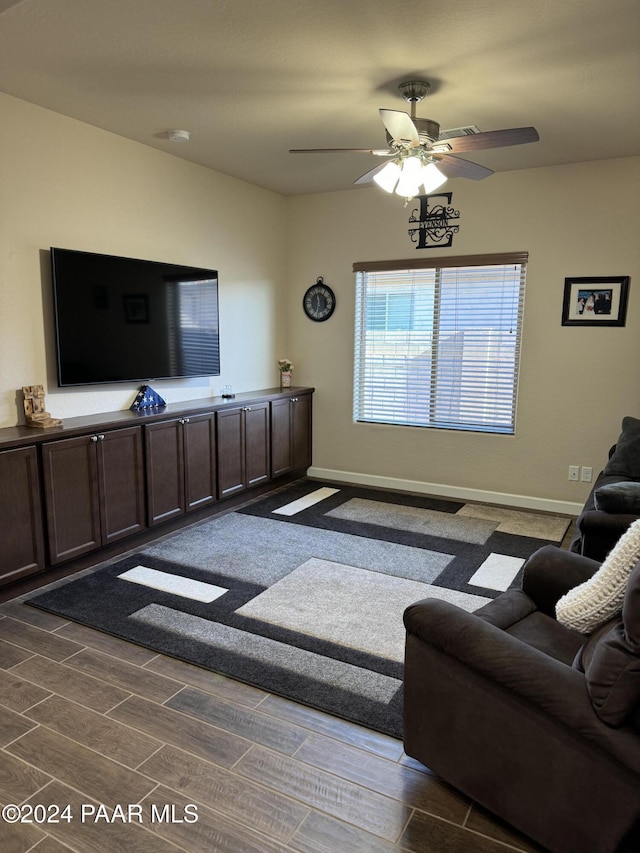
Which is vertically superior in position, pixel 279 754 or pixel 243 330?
pixel 243 330

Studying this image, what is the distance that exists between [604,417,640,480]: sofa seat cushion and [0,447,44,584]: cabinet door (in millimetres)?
3487

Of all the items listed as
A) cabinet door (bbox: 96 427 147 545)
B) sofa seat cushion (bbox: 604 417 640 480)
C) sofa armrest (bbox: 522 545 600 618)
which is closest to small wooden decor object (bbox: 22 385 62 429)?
cabinet door (bbox: 96 427 147 545)

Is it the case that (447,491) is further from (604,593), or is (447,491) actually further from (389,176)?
(604,593)

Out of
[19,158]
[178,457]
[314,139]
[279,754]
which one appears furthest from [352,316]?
[279,754]

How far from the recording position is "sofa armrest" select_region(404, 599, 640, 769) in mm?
1493

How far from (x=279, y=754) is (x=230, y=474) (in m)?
2.84

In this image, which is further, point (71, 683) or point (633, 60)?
point (633, 60)

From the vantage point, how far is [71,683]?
2.45 meters

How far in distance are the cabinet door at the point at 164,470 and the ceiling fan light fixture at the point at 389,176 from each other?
6.90 ft

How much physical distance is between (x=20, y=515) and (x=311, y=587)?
1.66 meters

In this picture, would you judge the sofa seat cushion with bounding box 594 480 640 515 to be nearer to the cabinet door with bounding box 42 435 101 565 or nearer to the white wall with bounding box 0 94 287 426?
the cabinet door with bounding box 42 435 101 565

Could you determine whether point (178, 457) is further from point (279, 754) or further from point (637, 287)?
point (637, 287)

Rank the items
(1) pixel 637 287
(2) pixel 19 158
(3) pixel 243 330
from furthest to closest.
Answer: (3) pixel 243 330 < (1) pixel 637 287 < (2) pixel 19 158

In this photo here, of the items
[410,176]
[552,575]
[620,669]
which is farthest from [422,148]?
[620,669]
